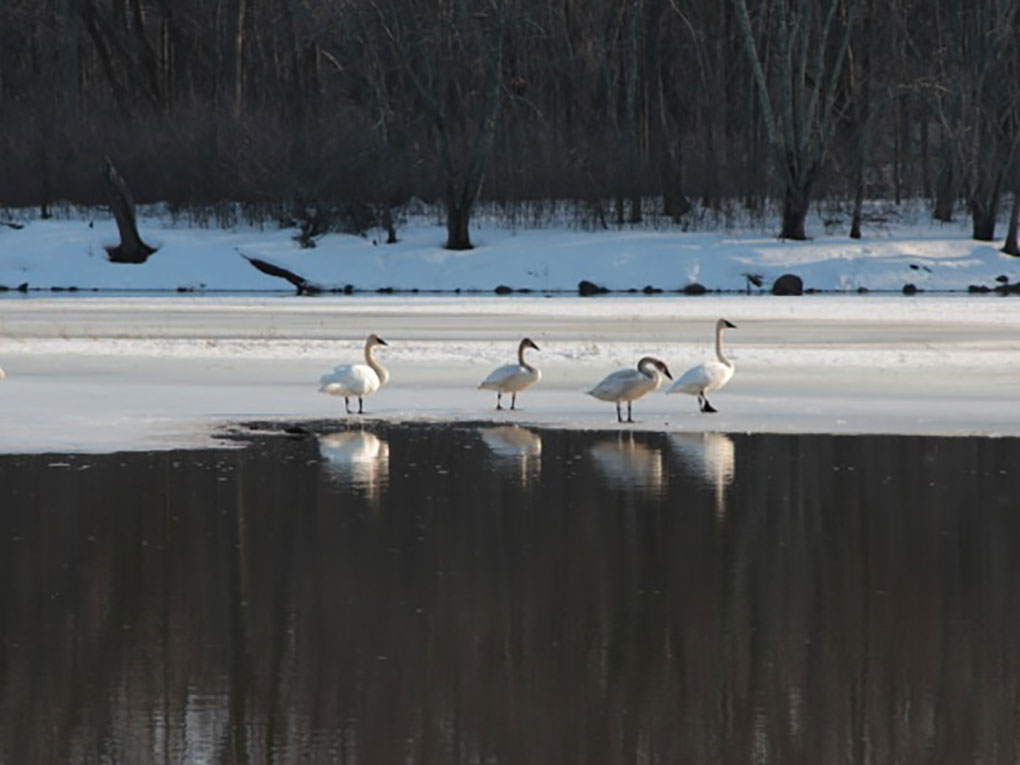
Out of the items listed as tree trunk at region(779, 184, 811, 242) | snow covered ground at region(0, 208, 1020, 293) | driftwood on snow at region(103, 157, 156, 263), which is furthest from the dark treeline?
driftwood on snow at region(103, 157, 156, 263)

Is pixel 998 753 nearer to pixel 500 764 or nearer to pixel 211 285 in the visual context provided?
pixel 500 764

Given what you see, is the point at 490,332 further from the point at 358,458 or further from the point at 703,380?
the point at 358,458

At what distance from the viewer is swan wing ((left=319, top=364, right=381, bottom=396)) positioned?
15.5 meters

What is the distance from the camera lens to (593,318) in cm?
2983

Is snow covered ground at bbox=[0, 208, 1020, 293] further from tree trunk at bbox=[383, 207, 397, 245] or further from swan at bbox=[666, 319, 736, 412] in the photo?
swan at bbox=[666, 319, 736, 412]

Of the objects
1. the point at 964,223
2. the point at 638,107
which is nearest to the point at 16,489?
the point at 964,223

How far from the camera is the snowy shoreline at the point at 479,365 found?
15.3 meters

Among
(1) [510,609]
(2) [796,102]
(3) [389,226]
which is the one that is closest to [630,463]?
(1) [510,609]

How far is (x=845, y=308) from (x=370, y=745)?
1080 inches

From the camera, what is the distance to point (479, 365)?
20.3 meters

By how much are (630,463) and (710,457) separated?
637mm

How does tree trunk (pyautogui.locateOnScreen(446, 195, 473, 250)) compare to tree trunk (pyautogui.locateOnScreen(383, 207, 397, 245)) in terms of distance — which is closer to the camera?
tree trunk (pyautogui.locateOnScreen(446, 195, 473, 250))

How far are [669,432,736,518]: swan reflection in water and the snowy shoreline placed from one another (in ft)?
1.90

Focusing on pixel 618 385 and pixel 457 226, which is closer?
pixel 618 385
